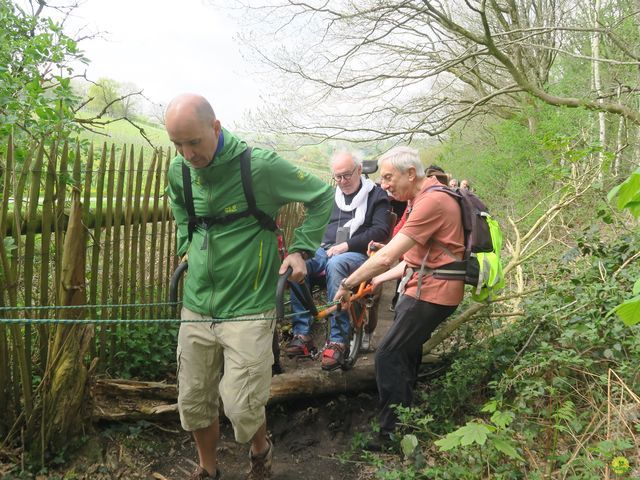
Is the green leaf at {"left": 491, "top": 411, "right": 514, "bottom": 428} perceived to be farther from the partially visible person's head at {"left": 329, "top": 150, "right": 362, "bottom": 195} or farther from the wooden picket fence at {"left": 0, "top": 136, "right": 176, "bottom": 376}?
the partially visible person's head at {"left": 329, "top": 150, "right": 362, "bottom": 195}

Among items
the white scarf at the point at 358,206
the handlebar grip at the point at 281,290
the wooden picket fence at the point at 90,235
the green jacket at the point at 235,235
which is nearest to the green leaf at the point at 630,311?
the handlebar grip at the point at 281,290

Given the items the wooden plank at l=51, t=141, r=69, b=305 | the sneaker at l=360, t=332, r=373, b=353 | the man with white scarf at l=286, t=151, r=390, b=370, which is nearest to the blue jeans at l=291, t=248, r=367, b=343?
the man with white scarf at l=286, t=151, r=390, b=370

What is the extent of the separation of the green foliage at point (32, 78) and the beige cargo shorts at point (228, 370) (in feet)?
5.10

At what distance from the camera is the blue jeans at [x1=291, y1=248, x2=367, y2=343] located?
435 cm

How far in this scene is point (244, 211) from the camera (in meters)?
2.90

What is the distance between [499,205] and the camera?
11352 millimetres

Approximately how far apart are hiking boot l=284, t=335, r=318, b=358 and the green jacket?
2.01 metres

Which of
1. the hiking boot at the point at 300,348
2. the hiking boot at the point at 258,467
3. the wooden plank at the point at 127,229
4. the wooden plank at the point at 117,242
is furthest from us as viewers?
the hiking boot at the point at 300,348

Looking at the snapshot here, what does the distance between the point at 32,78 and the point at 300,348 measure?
3.20 meters

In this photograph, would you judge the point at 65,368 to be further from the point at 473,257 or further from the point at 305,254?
the point at 473,257

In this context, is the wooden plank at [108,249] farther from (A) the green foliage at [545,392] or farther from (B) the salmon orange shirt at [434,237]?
(A) the green foliage at [545,392]

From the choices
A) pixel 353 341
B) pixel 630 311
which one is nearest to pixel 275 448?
pixel 353 341

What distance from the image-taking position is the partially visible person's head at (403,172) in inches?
137

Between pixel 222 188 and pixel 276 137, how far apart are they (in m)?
11.0
